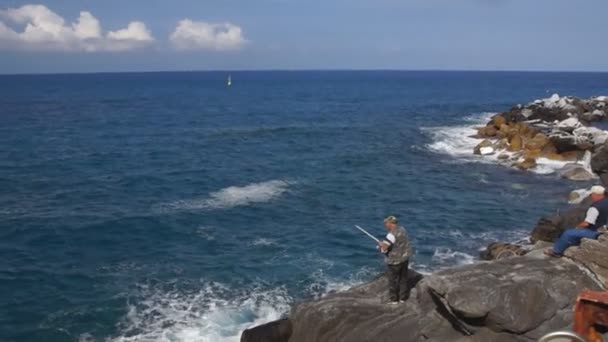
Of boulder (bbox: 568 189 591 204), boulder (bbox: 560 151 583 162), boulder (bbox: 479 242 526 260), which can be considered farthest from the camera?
boulder (bbox: 560 151 583 162)

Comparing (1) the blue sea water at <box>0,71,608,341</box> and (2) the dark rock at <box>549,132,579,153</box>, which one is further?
(2) the dark rock at <box>549,132,579,153</box>

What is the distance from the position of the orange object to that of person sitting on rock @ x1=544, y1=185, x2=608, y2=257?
5550 millimetres

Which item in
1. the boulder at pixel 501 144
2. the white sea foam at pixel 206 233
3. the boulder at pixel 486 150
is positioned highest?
the boulder at pixel 501 144

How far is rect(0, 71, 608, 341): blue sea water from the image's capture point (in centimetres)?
1922

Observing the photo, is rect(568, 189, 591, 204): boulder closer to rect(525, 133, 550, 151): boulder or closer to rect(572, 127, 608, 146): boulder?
rect(572, 127, 608, 146): boulder

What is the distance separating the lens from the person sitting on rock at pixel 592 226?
12219 mm

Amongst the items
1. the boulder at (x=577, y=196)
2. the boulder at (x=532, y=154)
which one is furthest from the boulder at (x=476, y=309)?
the boulder at (x=532, y=154)

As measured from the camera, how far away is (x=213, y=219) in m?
28.5

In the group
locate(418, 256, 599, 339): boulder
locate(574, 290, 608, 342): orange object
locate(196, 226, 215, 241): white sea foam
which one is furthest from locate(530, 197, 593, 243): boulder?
locate(574, 290, 608, 342): orange object

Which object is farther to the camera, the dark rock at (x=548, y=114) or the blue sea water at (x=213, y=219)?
the dark rock at (x=548, y=114)

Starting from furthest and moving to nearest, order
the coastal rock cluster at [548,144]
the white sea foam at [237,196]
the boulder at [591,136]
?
the boulder at [591,136], the coastal rock cluster at [548,144], the white sea foam at [237,196]

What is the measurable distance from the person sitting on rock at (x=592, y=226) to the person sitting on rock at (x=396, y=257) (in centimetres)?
321

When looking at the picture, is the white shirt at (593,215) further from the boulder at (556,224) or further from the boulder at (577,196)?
the boulder at (577,196)

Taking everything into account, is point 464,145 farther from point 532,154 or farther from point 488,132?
point 532,154
